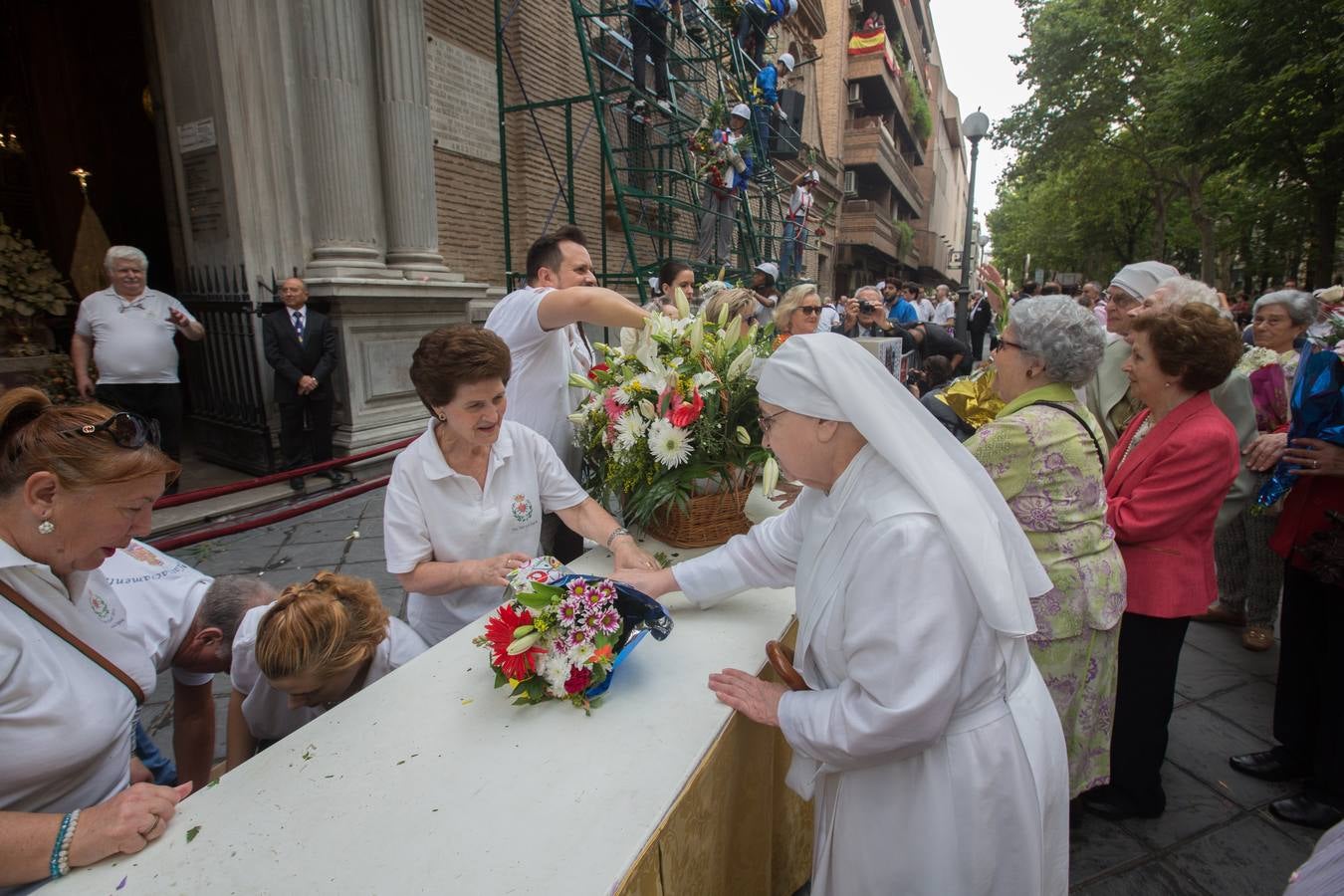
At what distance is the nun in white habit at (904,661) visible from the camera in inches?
48.8

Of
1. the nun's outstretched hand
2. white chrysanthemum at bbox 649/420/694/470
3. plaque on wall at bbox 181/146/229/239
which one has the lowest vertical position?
the nun's outstretched hand

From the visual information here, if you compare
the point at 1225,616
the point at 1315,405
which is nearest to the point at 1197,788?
the point at 1315,405

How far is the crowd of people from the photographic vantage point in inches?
50.9

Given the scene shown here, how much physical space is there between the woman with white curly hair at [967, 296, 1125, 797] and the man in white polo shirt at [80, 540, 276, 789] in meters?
2.44

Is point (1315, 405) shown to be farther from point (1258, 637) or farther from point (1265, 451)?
point (1258, 637)

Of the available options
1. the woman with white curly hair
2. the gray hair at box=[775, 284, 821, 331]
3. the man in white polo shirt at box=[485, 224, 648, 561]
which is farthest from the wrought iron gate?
the woman with white curly hair

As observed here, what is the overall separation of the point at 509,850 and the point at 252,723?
50.0 inches

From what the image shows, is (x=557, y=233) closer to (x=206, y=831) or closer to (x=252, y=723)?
(x=252, y=723)

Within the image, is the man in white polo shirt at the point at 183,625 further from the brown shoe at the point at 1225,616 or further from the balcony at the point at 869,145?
the balcony at the point at 869,145

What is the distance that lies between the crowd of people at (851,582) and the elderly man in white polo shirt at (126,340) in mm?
3937

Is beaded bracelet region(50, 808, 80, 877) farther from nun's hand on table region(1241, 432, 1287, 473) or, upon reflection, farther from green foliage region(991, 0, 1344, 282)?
green foliage region(991, 0, 1344, 282)

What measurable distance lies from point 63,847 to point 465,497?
1.19 metres

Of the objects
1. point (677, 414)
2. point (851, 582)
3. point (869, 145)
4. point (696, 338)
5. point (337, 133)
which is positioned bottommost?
point (851, 582)

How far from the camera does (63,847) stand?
3.89 feet
